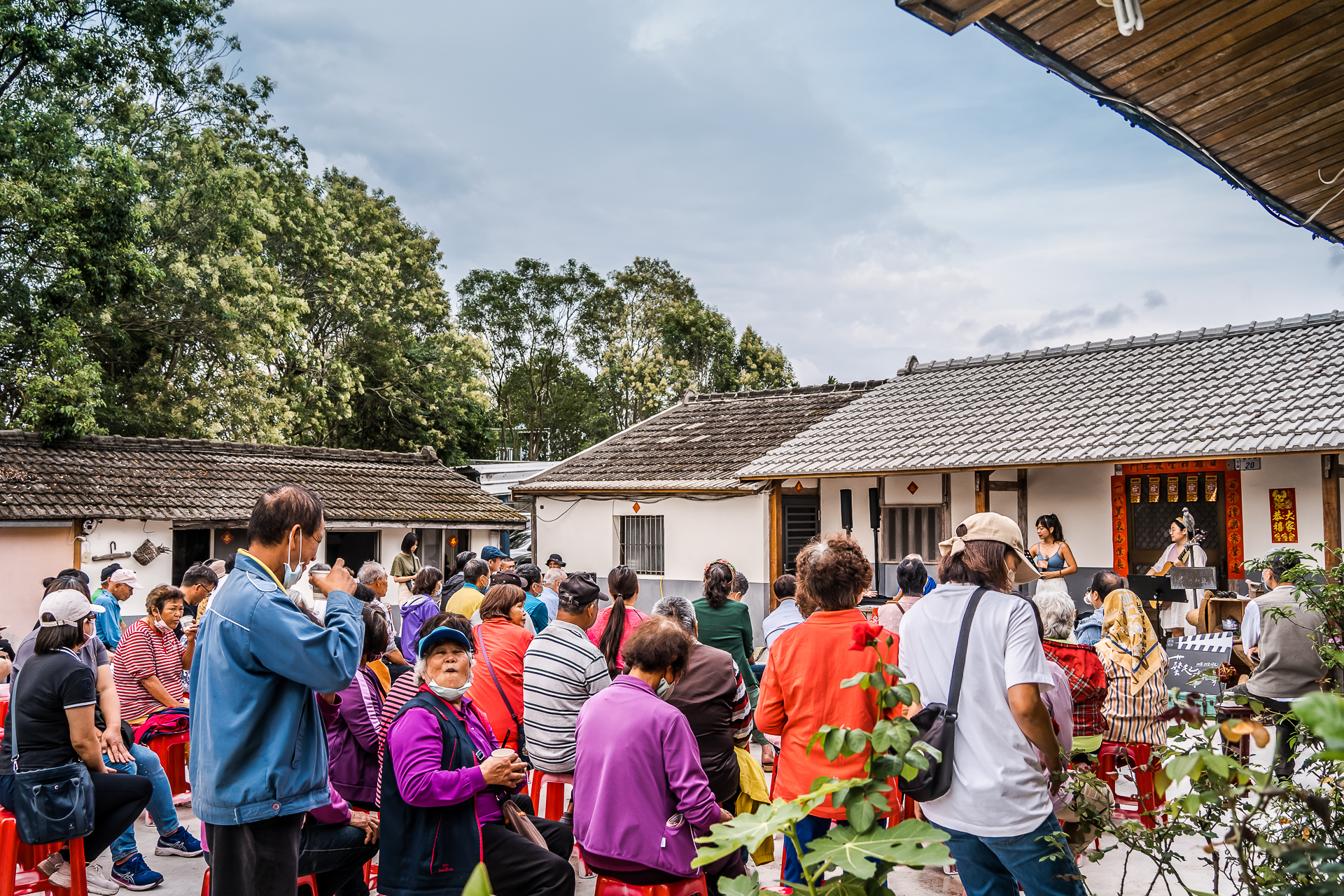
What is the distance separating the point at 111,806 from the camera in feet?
14.1

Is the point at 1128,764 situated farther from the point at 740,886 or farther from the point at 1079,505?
the point at 1079,505

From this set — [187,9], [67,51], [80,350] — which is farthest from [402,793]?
[187,9]

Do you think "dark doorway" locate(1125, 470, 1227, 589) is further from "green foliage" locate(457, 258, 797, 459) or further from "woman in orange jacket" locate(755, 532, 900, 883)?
"green foliage" locate(457, 258, 797, 459)

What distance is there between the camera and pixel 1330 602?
3.60 metres

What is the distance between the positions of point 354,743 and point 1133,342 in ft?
44.9

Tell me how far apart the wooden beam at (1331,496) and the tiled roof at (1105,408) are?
0.51 meters

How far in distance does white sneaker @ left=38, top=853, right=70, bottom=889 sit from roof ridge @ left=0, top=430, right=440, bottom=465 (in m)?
13.1

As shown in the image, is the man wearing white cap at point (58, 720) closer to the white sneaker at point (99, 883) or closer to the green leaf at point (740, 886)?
the white sneaker at point (99, 883)

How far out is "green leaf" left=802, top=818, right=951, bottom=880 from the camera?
1651mm

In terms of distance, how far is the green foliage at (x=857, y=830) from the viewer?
167 centimetres

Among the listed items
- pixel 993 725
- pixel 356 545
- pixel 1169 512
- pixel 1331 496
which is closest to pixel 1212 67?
pixel 993 725

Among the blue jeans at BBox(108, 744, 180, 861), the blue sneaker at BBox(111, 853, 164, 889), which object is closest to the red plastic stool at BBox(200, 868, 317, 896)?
the blue sneaker at BBox(111, 853, 164, 889)

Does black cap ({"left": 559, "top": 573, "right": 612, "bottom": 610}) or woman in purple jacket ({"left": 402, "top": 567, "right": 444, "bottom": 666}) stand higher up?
black cap ({"left": 559, "top": 573, "right": 612, "bottom": 610})

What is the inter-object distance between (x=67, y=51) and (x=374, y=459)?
945 centimetres
